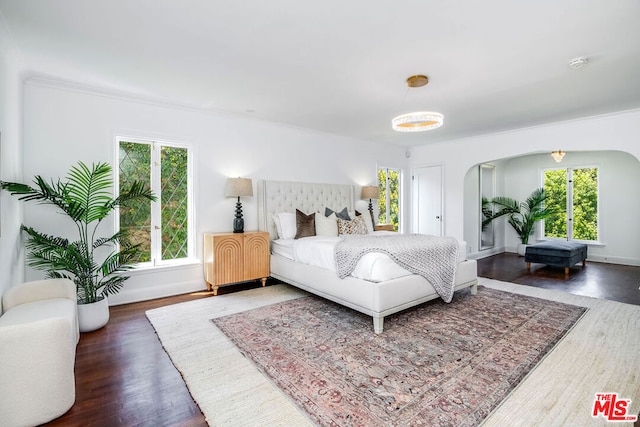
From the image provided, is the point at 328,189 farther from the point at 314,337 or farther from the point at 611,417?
the point at 611,417

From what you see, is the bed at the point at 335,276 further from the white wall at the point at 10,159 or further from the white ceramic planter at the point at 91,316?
the white wall at the point at 10,159

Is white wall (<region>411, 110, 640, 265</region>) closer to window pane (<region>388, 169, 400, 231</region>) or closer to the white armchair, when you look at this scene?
window pane (<region>388, 169, 400, 231</region>)

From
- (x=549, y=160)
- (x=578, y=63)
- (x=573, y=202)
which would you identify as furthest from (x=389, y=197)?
(x=578, y=63)

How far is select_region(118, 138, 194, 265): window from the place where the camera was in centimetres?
379

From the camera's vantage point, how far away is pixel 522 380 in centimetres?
200

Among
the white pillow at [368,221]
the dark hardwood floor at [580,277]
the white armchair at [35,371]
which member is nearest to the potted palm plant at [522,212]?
the dark hardwood floor at [580,277]

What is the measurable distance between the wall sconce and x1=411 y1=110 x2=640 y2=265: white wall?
4.14m

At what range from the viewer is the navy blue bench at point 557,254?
504 cm

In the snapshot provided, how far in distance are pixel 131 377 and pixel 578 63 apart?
4.44 meters

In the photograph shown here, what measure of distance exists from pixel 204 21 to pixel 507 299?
4190mm

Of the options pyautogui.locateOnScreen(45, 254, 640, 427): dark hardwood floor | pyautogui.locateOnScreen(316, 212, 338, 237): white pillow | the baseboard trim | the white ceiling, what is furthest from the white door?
the baseboard trim

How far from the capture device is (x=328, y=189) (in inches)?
214

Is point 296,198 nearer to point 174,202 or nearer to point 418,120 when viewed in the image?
point 174,202

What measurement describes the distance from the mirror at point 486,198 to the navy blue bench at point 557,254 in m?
1.47
